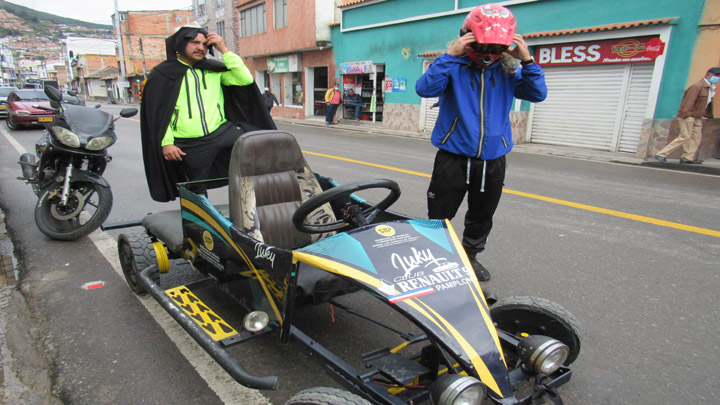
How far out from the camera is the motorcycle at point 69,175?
14.3ft

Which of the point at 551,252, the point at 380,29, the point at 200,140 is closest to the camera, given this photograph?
the point at 200,140

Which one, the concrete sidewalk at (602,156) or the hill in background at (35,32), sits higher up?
the hill in background at (35,32)

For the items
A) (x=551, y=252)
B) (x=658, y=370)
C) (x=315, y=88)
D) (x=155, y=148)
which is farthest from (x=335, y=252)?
(x=315, y=88)

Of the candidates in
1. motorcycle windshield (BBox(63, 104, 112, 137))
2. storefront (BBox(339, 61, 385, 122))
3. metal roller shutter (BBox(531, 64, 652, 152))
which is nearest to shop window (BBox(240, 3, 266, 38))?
storefront (BBox(339, 61, 385, 122))

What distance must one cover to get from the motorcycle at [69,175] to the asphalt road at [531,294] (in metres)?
0.21

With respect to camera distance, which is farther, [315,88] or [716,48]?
[315,88]

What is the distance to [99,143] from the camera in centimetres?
449

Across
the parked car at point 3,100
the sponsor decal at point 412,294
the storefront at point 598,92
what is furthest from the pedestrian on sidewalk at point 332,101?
the sponsor decal at point 412,294

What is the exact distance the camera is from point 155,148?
11.6 ft

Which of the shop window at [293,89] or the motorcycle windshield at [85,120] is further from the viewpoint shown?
the shop window at [293,89]

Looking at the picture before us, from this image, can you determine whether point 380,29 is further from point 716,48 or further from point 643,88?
point 716,48

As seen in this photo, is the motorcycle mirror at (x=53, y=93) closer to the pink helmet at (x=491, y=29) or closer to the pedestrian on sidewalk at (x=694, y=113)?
the pink helmet at (x=491, y=29)

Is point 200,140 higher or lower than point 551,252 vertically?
higher

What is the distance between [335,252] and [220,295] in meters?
1.74
